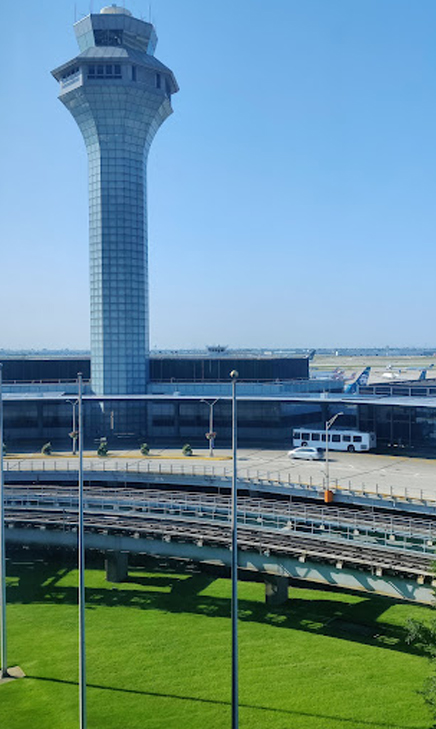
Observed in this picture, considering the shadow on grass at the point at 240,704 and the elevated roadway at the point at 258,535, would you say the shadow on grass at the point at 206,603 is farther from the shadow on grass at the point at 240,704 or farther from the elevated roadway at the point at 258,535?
the shadow on grass at the point at 240,704

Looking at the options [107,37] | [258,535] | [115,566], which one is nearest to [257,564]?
[258,535]

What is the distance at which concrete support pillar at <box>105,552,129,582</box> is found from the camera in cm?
4831

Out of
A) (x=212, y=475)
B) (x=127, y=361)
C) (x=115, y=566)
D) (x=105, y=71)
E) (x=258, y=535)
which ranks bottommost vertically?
(x=115, y=566)

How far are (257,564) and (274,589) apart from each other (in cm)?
374

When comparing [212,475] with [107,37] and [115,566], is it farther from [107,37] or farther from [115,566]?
[107,37]

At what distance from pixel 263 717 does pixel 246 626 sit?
9932 mm

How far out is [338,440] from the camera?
254 ft

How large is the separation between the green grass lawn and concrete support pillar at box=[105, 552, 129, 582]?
3.50ft

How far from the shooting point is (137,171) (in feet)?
317

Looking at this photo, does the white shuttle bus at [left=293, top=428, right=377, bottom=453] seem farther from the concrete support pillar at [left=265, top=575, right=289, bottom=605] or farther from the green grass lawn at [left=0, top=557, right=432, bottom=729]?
the concrete support pillar at [left=265, top=575, right=289, bottom=605]

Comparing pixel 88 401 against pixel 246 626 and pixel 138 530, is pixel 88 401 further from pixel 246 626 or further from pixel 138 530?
pixel 246 626

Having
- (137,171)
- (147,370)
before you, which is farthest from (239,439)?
(137,171)

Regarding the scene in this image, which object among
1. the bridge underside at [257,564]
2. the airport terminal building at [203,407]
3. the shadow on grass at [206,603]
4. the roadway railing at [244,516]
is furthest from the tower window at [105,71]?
the shadow on grass at [206,603]

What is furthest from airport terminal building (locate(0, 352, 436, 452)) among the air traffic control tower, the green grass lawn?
the green grass lawn
